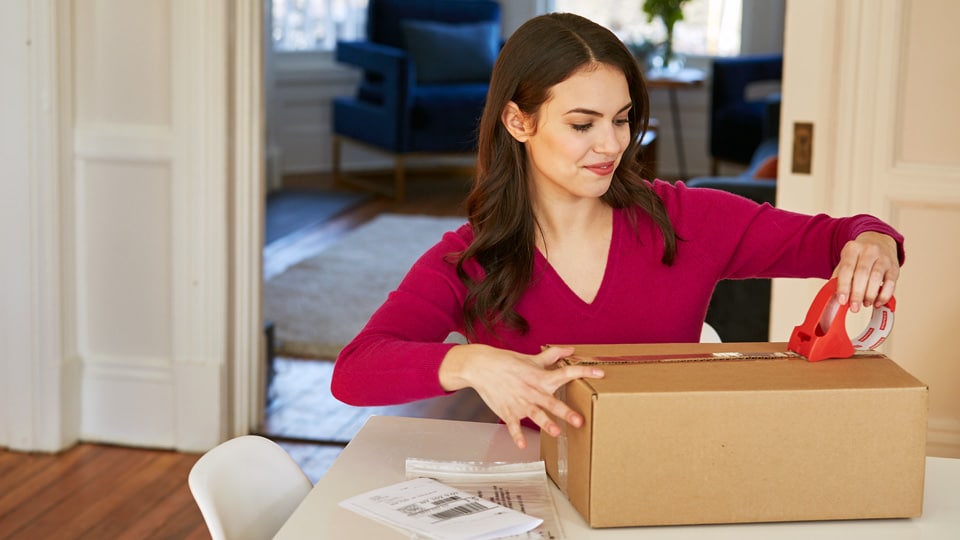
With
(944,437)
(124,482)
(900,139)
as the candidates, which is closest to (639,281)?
(900,139)

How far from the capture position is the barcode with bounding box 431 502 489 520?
141cm

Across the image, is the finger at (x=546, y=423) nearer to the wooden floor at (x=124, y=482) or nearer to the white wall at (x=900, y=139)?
the wooden floor at (x=124, y=482)

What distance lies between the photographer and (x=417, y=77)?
24.2 feet

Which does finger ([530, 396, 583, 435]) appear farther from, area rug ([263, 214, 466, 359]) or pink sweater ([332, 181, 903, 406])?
area rug ([263, 214, 466, 359])

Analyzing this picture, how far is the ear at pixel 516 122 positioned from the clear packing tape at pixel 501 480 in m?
0.53

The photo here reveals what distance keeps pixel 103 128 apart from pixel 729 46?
5.54m

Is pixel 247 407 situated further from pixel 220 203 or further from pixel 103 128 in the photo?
pixel 103 128

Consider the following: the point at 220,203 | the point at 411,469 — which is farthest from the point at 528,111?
the point at 220,203

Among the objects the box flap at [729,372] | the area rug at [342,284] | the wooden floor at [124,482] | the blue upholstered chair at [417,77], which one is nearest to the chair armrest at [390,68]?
the blue upholstered chair at [417,77]

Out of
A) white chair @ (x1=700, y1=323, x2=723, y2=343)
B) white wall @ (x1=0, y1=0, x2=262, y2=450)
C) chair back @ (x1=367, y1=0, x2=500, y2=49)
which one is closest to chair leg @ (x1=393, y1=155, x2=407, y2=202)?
chair back @ (x1=367, y1=0, x2=500, y2=49)

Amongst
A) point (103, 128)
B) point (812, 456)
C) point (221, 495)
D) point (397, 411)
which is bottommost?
point (397, 411)

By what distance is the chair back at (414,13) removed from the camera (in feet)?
24.2

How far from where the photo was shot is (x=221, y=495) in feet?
4.99

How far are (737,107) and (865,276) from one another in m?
5.66
